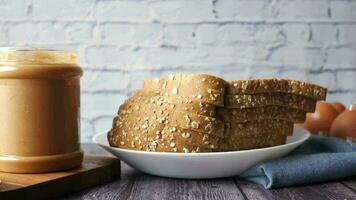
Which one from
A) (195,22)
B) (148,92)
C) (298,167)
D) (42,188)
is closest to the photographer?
(42,188)

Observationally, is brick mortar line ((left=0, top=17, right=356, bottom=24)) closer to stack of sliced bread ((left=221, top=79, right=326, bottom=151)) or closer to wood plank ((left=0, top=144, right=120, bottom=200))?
stack of sliced bread ((left=221, top=79, right=326, bottom=151))

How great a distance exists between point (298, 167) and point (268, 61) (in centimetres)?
Answer: 104

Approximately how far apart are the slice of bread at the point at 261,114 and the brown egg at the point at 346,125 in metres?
0.23

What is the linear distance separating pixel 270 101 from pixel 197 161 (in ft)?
0.64

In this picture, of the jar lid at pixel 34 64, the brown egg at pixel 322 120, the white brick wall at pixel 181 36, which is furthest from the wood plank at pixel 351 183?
the white brick wall at pixel 181 36

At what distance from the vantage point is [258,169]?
0.83m

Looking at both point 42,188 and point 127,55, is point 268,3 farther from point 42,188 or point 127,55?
point 42,188

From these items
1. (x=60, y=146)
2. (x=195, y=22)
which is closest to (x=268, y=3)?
(x=195, y=22)

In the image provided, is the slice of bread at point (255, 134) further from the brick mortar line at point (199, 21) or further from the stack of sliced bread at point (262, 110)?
the brick mortar line at point (199, 21)

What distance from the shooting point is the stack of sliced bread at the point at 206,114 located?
0.82 m

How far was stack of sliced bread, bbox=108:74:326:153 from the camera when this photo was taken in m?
0.82

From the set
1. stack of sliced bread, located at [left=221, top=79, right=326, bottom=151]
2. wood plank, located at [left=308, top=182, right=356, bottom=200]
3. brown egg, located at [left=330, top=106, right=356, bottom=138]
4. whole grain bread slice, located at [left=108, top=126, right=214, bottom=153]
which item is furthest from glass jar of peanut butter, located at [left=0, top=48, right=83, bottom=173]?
brown egg, located at [left=330, top=106, right=356, bottom=138]

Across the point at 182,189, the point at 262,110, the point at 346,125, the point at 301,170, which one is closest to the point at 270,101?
the point at 262,110

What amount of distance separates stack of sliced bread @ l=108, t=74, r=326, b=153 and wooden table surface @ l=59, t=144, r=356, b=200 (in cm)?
6
